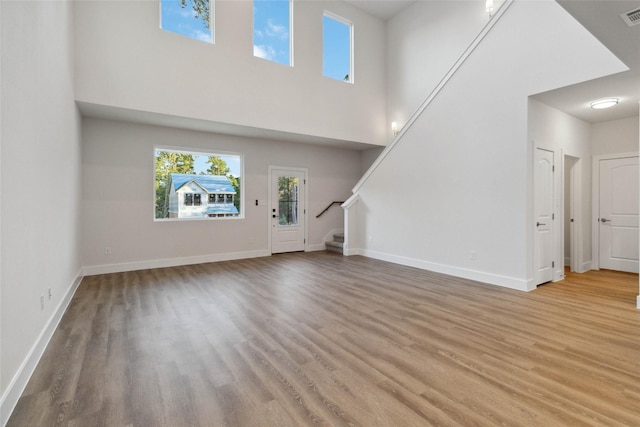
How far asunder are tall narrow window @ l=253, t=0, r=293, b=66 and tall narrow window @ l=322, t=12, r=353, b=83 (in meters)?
0.91

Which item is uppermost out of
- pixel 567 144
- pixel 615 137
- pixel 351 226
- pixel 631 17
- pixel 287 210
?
pixel 631 17

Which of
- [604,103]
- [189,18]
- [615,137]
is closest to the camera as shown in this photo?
[604,103]

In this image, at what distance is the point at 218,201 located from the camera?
682cm

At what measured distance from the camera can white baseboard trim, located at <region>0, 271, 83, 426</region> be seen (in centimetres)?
176

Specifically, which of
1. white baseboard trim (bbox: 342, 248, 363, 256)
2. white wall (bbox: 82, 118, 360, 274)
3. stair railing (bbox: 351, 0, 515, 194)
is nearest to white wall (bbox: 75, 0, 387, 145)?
white wall (bbox: 82, 118, 360, 274)

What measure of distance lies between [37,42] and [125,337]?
2675 millimetres

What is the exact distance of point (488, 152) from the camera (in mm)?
4672

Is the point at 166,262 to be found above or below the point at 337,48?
below

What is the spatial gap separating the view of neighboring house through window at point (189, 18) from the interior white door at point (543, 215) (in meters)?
5.93

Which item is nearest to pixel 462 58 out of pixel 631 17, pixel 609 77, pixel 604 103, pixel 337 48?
pixel 609 77

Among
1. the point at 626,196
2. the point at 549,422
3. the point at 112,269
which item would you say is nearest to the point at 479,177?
the point at 626,196

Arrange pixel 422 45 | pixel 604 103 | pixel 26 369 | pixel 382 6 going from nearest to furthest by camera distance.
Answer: pixel 26 369
pixel 604 103
pixel 422 45
pixel 382 6

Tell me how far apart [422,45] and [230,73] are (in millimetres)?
4777

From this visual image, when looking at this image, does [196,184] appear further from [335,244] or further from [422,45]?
[422,45]
